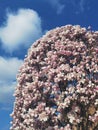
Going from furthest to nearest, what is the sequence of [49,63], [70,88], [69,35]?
[69,35] < [49,63] < [70,88]

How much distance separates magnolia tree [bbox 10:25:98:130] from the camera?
84.9 feet

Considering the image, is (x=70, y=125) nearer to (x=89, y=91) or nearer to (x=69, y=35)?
(x=89, y=91)

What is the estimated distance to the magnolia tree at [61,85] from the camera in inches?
1019

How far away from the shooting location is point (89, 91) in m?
25.8

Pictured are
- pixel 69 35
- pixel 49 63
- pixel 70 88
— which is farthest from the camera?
pixel 69 35

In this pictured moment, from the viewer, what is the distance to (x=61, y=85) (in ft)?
86.9

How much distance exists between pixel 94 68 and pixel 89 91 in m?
1.78

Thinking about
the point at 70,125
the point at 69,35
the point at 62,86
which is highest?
the point at 69,35

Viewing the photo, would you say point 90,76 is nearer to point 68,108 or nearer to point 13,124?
point 68,108

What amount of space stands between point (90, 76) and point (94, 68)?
0.58 metres

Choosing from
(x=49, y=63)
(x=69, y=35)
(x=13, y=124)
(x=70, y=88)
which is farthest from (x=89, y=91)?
(x=13, y=124)

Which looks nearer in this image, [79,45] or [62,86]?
[62,86]

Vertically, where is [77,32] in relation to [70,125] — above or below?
above

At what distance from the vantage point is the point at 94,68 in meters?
26.8
